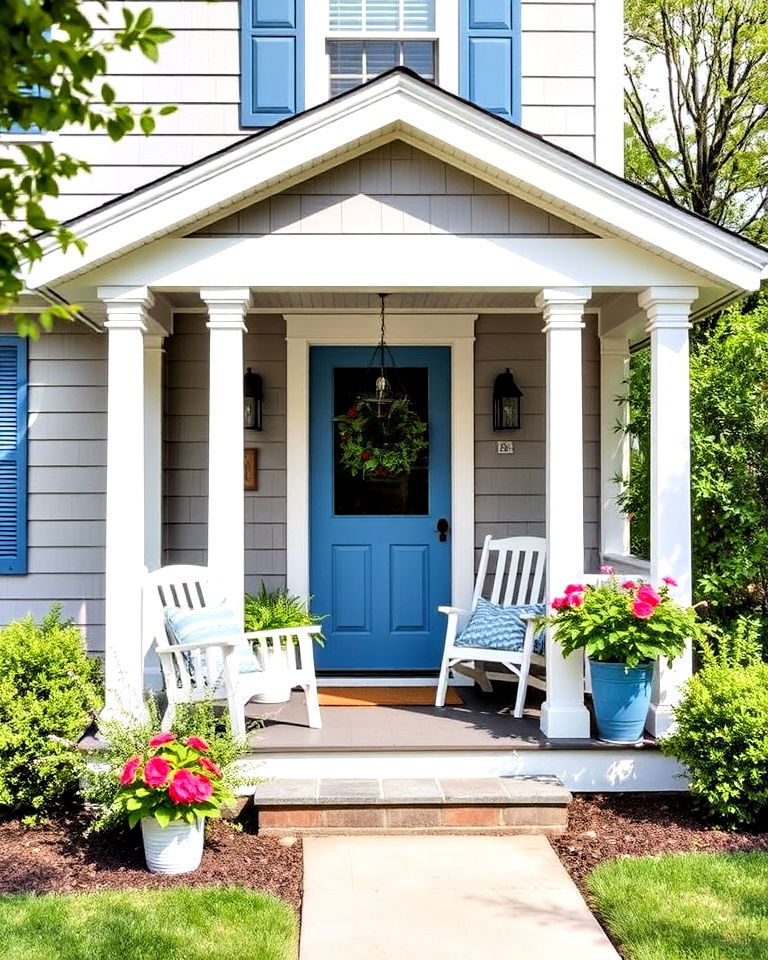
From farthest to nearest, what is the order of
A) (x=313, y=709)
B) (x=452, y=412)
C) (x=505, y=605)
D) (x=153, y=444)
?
(x=452, y=412), (x=153, y=444), (x=505, y=605), (x=313, y=709)

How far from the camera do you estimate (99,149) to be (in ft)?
18.7

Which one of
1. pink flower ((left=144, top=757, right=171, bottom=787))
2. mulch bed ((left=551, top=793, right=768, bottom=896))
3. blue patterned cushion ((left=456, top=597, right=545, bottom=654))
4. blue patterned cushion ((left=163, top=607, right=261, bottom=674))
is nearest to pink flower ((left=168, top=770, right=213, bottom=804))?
pink flower ((left=144, top=757, right=171, bottom=787))

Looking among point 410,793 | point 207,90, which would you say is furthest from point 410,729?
point 207,90

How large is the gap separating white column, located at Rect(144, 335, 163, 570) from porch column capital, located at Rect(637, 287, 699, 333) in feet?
9.57

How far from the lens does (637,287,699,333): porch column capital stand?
4.61m

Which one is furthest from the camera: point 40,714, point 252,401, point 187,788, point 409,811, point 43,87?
point 252,401

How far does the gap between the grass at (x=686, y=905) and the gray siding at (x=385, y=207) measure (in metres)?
2.97

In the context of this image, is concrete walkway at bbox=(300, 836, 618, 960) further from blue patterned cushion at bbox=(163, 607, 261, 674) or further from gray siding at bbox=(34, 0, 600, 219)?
gray siding at bbox=(34, 0, 600, 219)

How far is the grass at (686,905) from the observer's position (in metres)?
3.07

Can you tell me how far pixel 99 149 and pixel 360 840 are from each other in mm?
4320

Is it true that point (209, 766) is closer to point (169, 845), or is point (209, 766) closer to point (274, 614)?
point (169, 845)

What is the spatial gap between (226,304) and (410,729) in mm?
2358

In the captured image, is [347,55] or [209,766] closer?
[209,766]

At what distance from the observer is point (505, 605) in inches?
219
